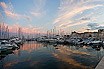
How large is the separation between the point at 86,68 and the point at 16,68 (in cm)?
1050

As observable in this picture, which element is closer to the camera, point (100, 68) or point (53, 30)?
point (100, 68)

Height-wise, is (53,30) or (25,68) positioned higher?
(53,30)

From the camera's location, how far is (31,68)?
1167 cm

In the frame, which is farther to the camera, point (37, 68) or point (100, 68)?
point (37, 68)

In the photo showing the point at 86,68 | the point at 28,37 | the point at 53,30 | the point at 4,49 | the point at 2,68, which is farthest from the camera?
the point at 28,37

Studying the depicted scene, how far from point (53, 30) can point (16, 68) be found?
9120 centimetres

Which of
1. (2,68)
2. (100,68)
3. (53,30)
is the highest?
(53,30)

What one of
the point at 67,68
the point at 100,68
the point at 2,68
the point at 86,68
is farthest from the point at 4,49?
the point at 100,68

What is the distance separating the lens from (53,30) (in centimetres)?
10219

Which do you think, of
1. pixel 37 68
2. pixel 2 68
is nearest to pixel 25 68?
pixel 37 68

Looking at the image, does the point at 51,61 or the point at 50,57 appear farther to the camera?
the point at 50,57

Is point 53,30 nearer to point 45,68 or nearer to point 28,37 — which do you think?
point 28,37

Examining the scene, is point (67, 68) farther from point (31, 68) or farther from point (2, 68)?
point (2, 68)

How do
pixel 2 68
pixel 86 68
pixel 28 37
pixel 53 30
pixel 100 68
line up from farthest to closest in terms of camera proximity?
pixel 28 37, pixel 53 30, pixel 2 68, pixel 86 68, pixel 100 68
